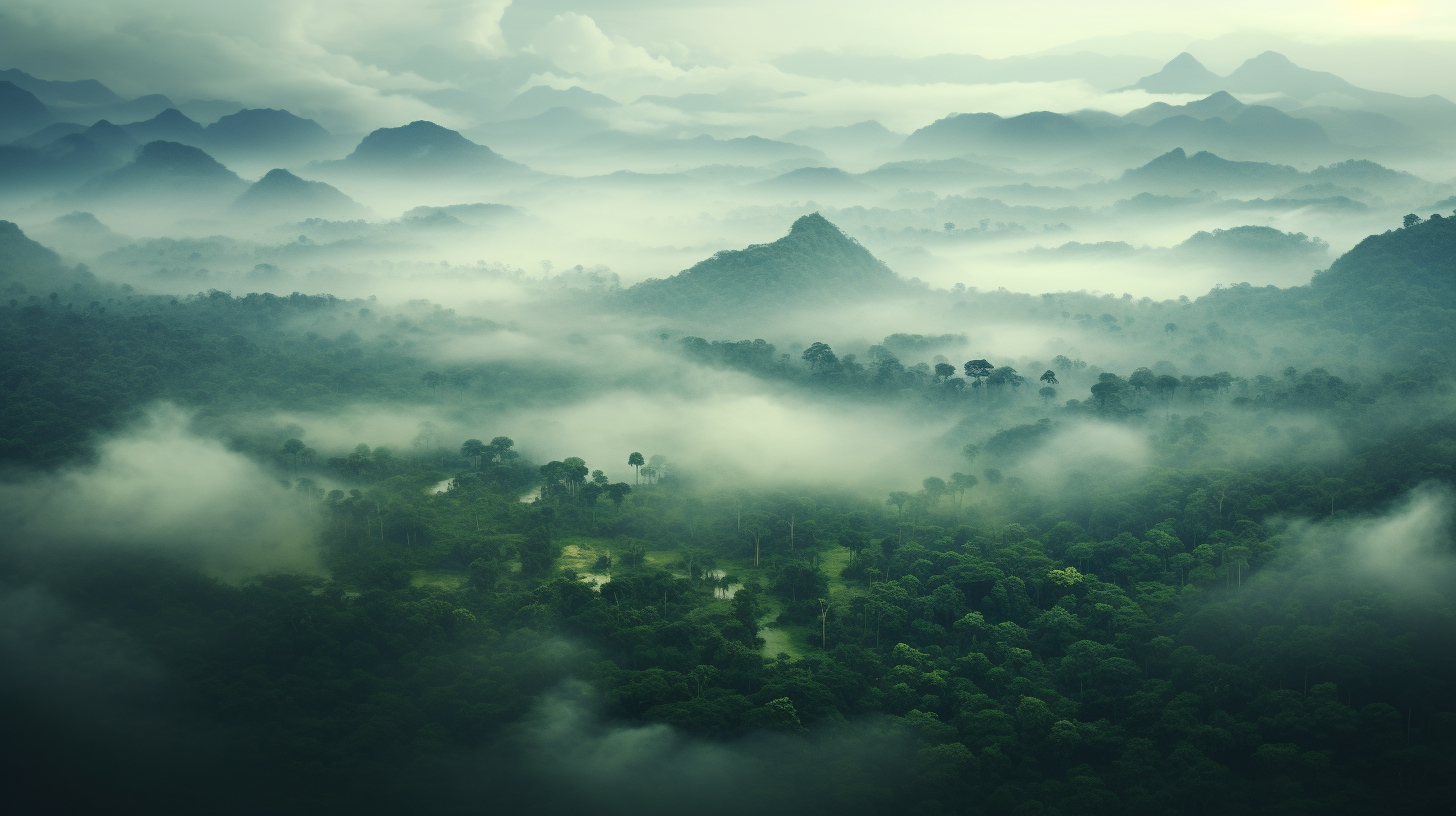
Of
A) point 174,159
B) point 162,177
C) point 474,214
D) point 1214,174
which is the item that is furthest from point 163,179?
point 1214,174

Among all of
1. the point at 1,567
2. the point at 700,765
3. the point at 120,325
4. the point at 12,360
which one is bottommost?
the point at 700,765

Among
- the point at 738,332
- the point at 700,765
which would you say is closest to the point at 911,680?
the point at 700,765

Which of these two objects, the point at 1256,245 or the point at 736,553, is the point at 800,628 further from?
the point at 1256,245

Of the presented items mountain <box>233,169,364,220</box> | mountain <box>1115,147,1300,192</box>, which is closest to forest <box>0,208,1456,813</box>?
mountain <box>1115,147,1300,192</box>

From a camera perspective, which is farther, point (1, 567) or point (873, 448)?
point (873, 448)

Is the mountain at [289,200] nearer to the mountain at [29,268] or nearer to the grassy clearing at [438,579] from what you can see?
the mountain at [29,268]

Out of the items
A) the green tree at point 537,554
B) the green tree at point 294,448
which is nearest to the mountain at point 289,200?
the green tree at point 294,448

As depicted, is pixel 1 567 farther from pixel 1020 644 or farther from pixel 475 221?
pixel 475 221
